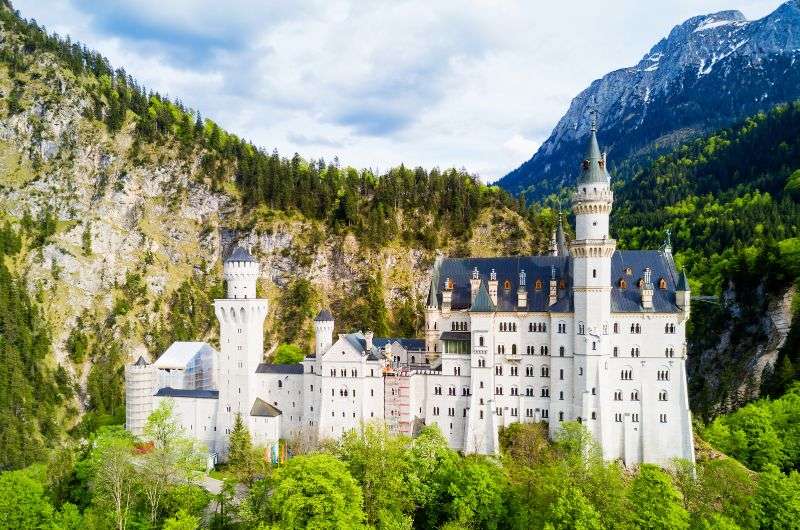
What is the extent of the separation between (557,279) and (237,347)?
1342 inches

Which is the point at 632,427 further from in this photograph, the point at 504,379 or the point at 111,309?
the point at 111,309

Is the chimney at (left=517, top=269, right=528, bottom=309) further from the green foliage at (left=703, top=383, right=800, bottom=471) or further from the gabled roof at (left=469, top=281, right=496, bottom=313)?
the green foliage at (left=703, top=383, right=800, bottom=471)

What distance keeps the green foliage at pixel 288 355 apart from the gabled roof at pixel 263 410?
92.1 feet

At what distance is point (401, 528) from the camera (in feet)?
159

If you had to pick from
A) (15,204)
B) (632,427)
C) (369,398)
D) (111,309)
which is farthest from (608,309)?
(15,204)

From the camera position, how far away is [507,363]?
6875 centimetres

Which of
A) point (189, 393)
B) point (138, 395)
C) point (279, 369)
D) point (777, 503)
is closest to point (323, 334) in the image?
point (279, 369)

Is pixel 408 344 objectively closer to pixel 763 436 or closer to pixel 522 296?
pixel 522 296

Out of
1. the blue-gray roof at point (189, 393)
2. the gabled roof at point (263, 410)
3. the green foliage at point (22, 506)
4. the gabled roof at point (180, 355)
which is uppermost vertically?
the gabled roof at point (180, 355)

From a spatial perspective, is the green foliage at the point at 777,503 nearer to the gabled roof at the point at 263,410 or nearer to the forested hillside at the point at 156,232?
the gabled roof at the point at 263,410

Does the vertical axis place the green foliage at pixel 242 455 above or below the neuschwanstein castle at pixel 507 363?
below

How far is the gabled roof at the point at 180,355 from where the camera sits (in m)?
79.5

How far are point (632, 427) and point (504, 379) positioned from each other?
13.0 m

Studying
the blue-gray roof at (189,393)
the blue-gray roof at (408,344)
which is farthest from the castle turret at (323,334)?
the blue-gray roof at (189,393)
